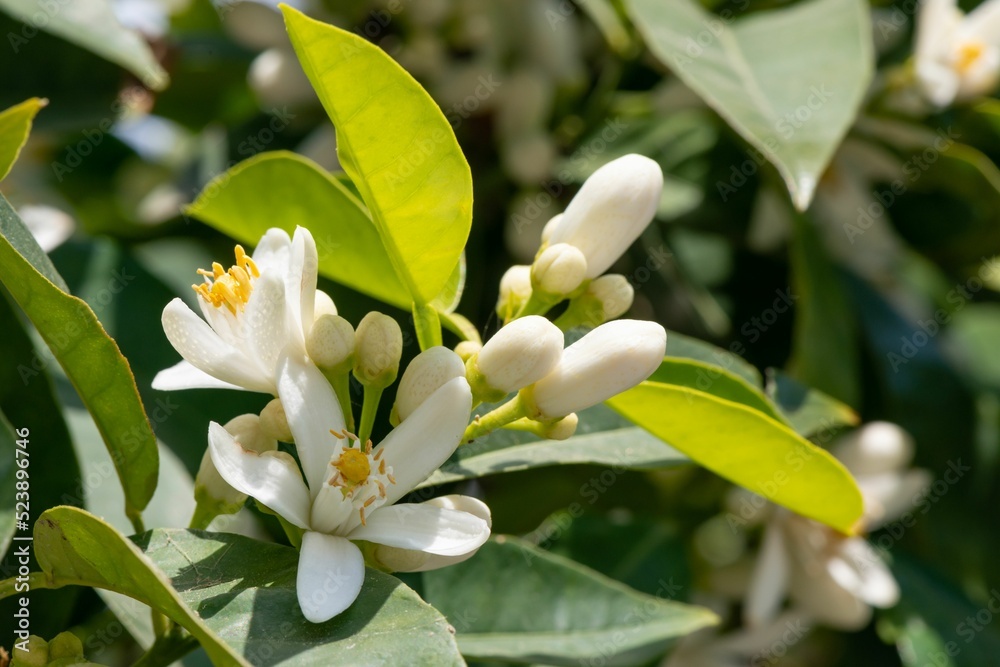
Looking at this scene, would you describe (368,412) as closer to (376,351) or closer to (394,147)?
(376,351)

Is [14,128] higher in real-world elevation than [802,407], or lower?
higher

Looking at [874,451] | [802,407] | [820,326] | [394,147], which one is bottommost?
[874,451]

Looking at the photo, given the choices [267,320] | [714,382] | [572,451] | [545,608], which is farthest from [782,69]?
[267,320]


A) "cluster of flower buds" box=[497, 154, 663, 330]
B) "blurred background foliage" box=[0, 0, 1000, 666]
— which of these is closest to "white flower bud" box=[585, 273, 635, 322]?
"cluster of flower buds" box=[497, 154, 663, 330]

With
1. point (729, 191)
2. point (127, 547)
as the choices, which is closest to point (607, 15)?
point (729, 191)

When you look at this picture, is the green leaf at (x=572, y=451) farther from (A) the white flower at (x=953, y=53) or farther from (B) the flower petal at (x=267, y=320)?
(A) the white flower at (x=953, y=53)
